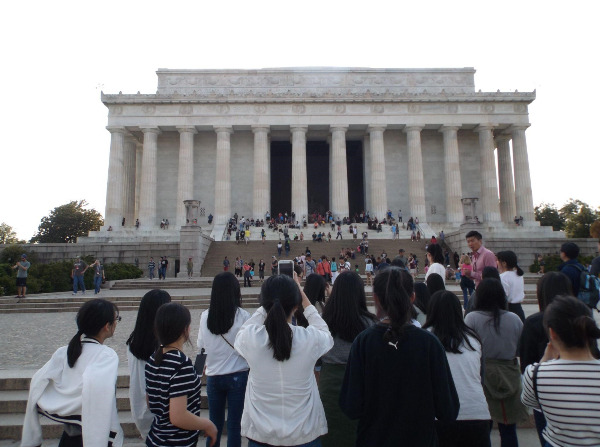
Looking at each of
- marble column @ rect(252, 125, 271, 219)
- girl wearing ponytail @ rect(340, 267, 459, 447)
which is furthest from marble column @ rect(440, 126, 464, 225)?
girl wearing ponytail @ rect(340, 267, 459, 447)

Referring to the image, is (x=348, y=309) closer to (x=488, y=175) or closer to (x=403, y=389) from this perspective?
(x=403, y=389)

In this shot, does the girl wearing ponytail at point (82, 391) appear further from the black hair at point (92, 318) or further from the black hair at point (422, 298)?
the black hair at point (422, 298)

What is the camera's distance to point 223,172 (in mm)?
46594

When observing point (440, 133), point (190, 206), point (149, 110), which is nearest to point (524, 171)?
point (440, 133)

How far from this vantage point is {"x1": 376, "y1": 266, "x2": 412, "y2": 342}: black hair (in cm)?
329

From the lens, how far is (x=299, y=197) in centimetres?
4597

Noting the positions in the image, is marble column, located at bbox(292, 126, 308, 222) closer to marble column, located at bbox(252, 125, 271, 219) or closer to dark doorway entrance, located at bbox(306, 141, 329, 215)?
marble column, located at bbox(252, 125, 271, 219)

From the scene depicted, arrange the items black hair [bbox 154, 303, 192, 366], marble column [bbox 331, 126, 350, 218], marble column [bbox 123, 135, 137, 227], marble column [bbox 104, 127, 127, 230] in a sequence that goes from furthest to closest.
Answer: marble column [bbox 123, 135, 137, 227]
marble column [bbox 331, 126, 350, 218]
marble column [bbox 104, 127, 127, 230]
black hair [bbox 154, 303, 192, 366]

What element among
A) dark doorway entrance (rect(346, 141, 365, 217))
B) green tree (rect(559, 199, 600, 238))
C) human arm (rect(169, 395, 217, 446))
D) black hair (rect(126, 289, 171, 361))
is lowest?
human arm (rect(169, 395, 217, 446))

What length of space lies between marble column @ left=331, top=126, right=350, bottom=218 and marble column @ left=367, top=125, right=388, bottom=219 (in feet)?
9.11

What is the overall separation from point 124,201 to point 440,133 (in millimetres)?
35186

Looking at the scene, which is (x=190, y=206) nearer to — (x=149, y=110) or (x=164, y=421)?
(x=149, y=110)

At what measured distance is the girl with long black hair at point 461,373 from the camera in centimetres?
404

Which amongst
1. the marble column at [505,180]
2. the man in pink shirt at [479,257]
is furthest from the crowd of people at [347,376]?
the marble column at [505,180]
